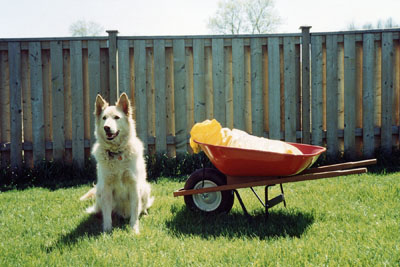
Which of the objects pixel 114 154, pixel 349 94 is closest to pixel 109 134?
pixel 114 154

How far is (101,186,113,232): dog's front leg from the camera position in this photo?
3149 mm

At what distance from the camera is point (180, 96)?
552 centimetres

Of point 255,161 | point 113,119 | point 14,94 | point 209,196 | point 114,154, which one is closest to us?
point 255,161

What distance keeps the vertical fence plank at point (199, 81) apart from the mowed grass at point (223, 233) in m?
1.74

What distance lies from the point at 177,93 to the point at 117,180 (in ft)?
8.24

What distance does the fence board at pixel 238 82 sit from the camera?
5.51 m

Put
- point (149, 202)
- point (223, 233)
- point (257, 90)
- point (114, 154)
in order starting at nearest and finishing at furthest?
1. point (223, 233)
2. point (114, 154)
3. point (149, 202)
4. point (257, 90)

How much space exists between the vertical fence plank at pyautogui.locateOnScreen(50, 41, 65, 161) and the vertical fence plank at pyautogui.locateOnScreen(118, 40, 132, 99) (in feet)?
2.88

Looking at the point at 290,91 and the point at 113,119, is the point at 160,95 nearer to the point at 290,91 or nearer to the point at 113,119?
the point at 290,91

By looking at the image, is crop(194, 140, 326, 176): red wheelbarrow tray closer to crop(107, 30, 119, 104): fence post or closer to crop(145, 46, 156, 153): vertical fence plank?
crop(145, 46, 156, 153): vertical fence plank

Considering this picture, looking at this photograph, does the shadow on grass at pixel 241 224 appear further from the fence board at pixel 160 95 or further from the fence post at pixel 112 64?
the fence post at pixel 112 64

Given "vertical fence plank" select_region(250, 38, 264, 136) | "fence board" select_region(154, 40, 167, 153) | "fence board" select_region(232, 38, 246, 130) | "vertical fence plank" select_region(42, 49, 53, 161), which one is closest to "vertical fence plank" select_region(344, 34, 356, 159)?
"vertical fence plank" select_region(250, 38, 264, 136)

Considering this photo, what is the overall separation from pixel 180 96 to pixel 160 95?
1.02 feet

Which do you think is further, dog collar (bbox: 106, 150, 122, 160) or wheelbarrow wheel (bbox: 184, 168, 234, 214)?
wheelbarrow wheel (bbox: 184, 168, 234, 214)
